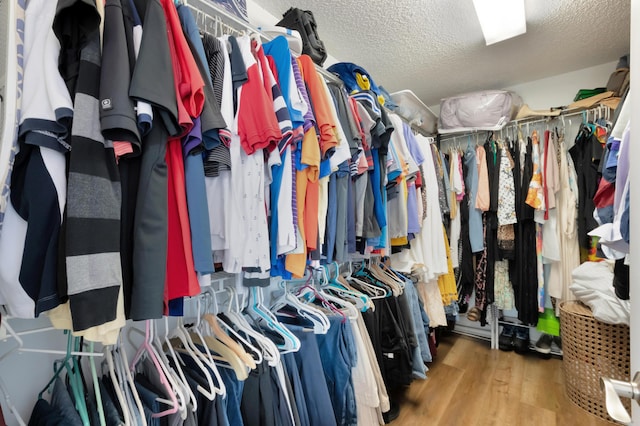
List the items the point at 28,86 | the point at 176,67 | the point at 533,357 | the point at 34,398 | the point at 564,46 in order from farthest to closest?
the point at 533,357
the point at 564,46
the point at 34,398
the point at 176,67
the point at 28,86

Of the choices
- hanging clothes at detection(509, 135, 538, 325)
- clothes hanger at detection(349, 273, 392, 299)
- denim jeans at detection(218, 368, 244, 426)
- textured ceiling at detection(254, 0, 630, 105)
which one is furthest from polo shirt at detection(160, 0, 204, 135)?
hanging clothes at detection(509, 135, 538, 325)

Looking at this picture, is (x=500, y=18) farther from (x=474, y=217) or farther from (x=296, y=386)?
(x=296, y=386)

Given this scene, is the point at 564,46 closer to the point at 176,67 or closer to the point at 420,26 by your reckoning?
the point at 420,26

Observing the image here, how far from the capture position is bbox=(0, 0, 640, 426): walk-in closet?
562 millimetres

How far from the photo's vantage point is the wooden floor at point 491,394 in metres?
1.71

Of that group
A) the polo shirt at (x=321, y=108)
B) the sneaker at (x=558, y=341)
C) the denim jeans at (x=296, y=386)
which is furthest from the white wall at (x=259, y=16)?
the sneaker at (x=558, y=341)

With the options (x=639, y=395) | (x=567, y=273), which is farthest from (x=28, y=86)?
(x=567, y=273)

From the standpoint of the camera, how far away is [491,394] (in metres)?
1.94

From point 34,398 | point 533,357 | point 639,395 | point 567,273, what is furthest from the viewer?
point 533,357

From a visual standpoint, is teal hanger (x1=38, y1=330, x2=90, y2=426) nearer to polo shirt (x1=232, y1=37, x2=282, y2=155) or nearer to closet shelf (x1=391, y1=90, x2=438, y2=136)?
polo shirt (x1=232, y1=37, x2=282, y2=155)

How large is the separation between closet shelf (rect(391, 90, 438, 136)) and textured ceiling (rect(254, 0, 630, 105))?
0.83ft

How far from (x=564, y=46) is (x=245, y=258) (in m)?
2.56

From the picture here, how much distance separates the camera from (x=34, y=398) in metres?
0.87

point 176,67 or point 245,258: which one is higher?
point 176,67
